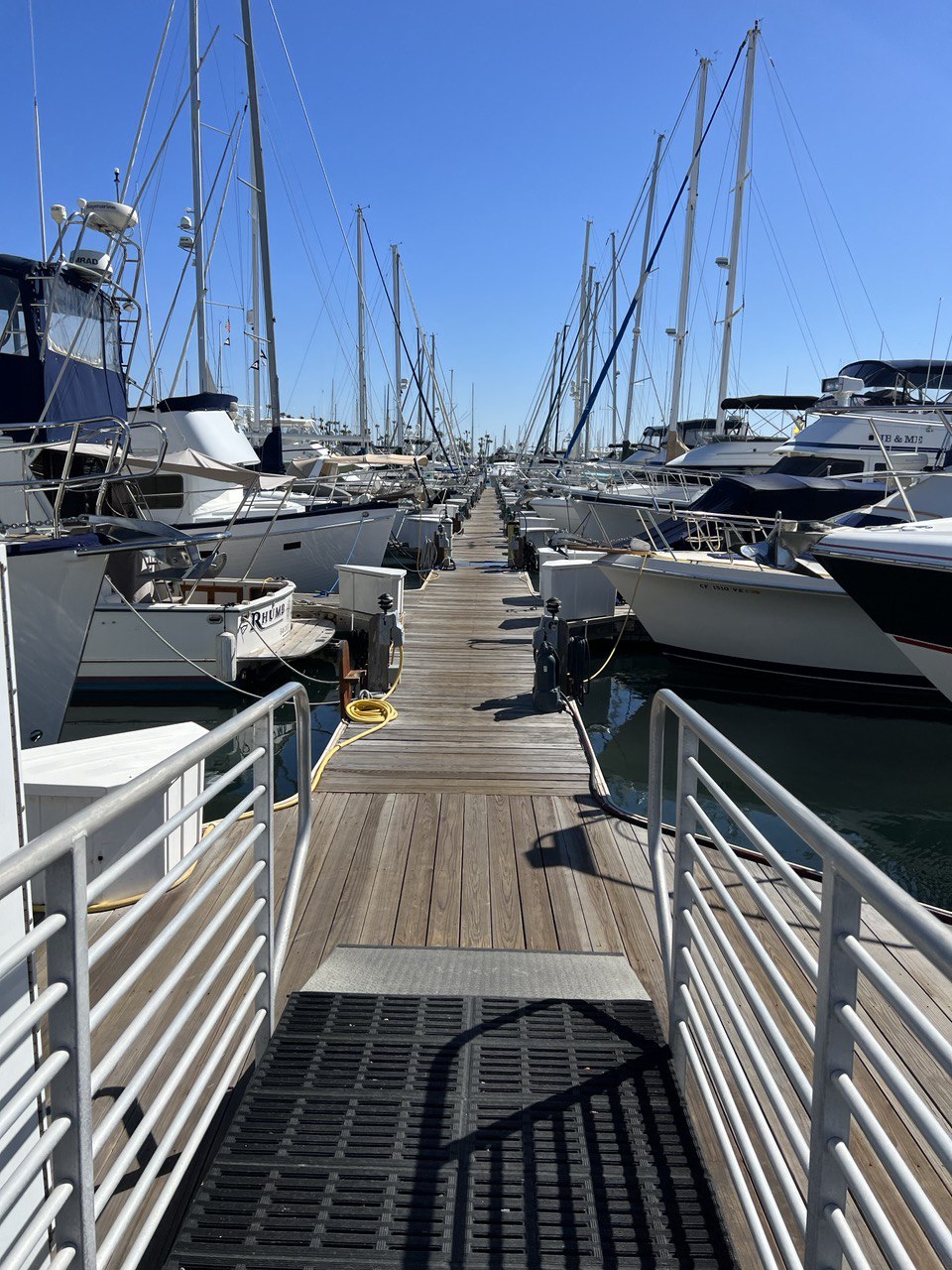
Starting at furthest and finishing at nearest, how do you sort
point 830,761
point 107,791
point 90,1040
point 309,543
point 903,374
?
point 903,374 < point 309,543 < point 830,761 < point 107,791 < point 90,1040

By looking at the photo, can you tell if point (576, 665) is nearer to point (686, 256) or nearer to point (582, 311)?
point (686, 256)

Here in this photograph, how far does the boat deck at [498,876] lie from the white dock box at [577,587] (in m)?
5.61

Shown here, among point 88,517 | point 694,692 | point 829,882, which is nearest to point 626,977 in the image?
point 829,882

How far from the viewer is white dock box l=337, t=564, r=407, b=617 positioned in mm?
→ 11859

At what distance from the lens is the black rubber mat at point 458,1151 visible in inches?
76.8

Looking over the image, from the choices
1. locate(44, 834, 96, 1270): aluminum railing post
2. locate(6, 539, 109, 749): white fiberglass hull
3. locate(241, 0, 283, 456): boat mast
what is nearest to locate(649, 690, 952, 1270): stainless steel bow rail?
locate(44, 834, 96, 1270): aluminum railing post

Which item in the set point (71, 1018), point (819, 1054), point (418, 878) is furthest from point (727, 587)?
point (71, 1018)

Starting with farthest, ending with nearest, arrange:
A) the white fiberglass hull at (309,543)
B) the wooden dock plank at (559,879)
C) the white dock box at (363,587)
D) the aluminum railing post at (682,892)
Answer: the white fiberglass hull at (309,543) → the white dock box at (363,587) → the wooden dock plank at (559,879) → the aluminum railing post at (682,892)

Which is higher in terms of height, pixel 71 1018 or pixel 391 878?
pixel 71 1018

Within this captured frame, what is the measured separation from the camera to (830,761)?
9602 millimetres

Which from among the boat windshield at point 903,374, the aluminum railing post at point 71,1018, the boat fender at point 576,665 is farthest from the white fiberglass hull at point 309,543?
the aluminum railing post at point 71,1018

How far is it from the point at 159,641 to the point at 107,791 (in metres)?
7.13

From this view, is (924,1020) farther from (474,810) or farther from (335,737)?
(335,737)

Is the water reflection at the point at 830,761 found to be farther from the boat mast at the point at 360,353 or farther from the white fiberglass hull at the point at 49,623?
the boat mast at the point at 360,353
